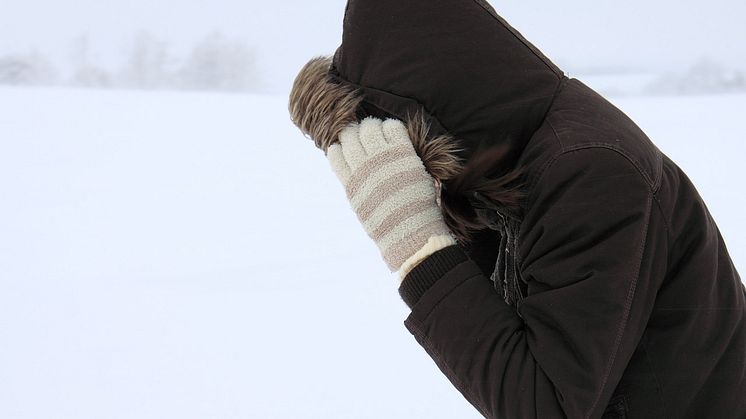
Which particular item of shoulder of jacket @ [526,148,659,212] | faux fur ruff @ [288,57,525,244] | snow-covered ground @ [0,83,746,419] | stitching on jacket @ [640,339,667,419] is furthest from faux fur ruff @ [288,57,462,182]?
snow-covered ground @ [0,83,746,419]

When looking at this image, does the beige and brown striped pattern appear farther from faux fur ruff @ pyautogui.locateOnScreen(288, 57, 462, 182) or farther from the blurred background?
the blurred background

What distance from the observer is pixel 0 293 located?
2465mm

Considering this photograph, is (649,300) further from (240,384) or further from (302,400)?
(240,384)

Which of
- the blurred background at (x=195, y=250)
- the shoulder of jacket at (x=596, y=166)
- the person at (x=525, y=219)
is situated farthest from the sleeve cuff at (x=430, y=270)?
the blurred background at (x=195, y=250)

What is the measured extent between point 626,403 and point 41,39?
22.2 feet

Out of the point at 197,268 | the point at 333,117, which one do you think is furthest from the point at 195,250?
the point at 333,117

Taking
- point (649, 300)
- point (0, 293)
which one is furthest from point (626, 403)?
point (0, 293)

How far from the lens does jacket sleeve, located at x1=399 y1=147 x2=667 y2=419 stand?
609mm

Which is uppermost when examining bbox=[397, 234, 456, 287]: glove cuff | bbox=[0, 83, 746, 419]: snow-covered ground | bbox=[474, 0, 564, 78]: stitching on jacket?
bbox=[0, 83, 746, 419]: snow-covered ground

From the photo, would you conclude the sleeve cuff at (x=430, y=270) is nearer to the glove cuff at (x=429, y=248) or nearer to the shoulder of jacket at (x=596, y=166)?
the glove cuff at (x=429, y=248)

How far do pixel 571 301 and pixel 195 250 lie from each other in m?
2.42

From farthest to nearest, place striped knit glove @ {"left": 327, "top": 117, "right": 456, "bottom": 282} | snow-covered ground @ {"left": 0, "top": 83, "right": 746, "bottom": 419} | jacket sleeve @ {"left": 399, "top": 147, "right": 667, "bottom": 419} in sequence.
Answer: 1. snow-covered ground @ {"left": 0, "top": 83, "right": 746, "bottom": 419}
2. striped knit glove @ {"left": 327, "top": 117, "right": 456, "bottom": 282}
3. jacket sleeve @ {"left": 399, "top": 147, "right": 667, "bottom": 419}

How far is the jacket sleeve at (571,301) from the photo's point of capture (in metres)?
0.61

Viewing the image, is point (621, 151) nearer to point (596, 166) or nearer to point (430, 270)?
point (596, 166)
